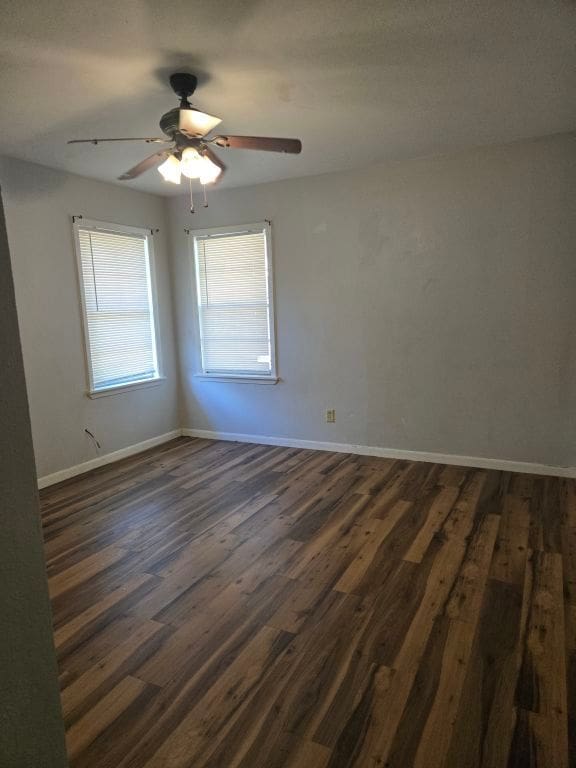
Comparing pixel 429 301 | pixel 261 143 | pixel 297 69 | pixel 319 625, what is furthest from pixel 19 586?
pixel 429 301

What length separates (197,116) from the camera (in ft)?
7.75

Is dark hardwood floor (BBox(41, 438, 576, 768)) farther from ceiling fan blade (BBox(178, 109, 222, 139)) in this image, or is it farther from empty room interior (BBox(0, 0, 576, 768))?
ceiling fan blade (BBox(178, 109, 222, 139))

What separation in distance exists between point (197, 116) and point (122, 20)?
524mm

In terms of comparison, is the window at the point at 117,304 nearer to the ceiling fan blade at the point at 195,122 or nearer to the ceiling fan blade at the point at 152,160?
the ceiling fan blade at the point at 152,160

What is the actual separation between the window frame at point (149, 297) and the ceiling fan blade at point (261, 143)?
2.11m

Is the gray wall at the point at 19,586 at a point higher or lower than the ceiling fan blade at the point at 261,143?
lower

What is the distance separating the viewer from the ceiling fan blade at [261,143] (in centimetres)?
248

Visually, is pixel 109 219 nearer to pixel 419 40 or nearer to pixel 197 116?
pixel 197 116

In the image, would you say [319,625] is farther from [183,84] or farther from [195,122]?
[183,84]

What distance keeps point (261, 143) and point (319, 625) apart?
2463 millimetres

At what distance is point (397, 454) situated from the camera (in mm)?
4344

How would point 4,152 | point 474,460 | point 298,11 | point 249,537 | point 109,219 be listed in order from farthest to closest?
point 109,219 < point 474,460 < point 4,152 < point 249,537 < point 298,11

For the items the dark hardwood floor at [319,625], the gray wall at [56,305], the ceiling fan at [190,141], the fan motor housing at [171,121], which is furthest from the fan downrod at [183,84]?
the dark hardwood floor at [319,625]

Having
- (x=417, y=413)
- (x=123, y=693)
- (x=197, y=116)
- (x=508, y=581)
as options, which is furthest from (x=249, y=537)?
(x=197, y=116)
